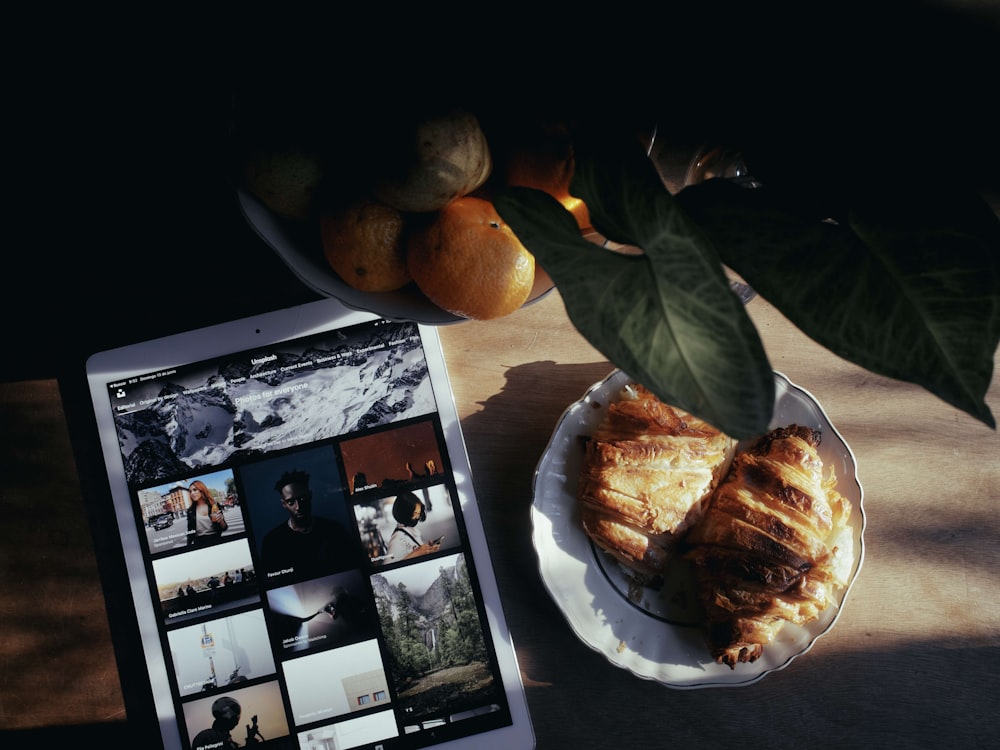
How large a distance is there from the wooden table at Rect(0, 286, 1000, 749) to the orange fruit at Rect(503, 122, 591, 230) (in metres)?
0.27

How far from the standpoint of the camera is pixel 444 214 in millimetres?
555

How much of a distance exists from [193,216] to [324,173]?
29 centimetres

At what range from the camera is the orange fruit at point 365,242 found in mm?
560


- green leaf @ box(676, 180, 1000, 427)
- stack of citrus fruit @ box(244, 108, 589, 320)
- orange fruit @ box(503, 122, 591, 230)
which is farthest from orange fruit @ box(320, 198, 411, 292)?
green leaf @ box(676, 180, 1000, 427)

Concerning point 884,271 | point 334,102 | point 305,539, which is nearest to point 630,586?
point 305,539

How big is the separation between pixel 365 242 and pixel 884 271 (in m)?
0.37

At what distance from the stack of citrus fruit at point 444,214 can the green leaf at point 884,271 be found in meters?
0.14

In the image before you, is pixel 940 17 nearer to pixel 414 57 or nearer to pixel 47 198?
pixel 414 57

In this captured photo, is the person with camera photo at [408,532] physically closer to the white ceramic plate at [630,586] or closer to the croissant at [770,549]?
the white ceramic plate at [630,586]

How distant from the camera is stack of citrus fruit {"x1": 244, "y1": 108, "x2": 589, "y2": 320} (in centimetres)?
53

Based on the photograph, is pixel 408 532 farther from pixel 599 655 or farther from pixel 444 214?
pixel 444 214

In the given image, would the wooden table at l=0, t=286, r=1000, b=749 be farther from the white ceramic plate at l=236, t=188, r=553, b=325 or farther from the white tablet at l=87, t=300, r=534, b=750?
the white ceramic plate at l=236, t=188, r=553, b=325

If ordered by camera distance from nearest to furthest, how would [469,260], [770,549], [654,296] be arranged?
1. [654,296]
2. [469,260]
3. [770,549]

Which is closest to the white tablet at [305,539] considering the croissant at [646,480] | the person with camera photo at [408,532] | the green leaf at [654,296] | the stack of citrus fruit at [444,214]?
the person with camera photo at [408,532]
